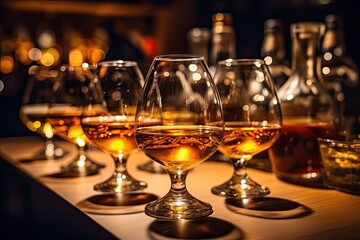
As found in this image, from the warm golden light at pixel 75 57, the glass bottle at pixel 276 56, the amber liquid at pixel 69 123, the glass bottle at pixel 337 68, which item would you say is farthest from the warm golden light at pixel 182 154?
the warm golden light at pixel 75 57

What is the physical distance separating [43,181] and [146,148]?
36 centimetres

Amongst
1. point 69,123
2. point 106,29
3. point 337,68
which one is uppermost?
point 106,29

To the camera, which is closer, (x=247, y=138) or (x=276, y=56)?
(x=247, y=138)

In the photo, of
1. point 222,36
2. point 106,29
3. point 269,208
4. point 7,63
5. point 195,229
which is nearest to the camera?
point 195,229

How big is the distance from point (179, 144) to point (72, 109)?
564 mm

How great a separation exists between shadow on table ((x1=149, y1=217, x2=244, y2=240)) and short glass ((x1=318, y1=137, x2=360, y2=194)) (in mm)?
270

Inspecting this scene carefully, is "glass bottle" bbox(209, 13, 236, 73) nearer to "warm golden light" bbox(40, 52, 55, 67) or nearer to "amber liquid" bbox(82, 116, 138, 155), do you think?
"amber liquid" bbox(82, 116, 138, 155)

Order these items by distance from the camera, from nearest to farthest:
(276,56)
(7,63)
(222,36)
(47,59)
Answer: (222,36) → (276,56) → (7,63) → (47,59)

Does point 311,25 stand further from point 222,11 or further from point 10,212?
point 222,11

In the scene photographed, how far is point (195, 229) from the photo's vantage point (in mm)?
748

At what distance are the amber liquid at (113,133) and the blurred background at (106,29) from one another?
2.50 m

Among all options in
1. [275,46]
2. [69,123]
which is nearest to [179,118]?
[69,123]

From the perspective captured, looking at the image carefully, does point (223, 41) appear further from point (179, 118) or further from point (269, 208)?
point (269, 208)

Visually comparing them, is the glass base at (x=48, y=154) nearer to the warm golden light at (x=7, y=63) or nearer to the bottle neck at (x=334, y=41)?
the bottle neck at (x=334, y=41)
